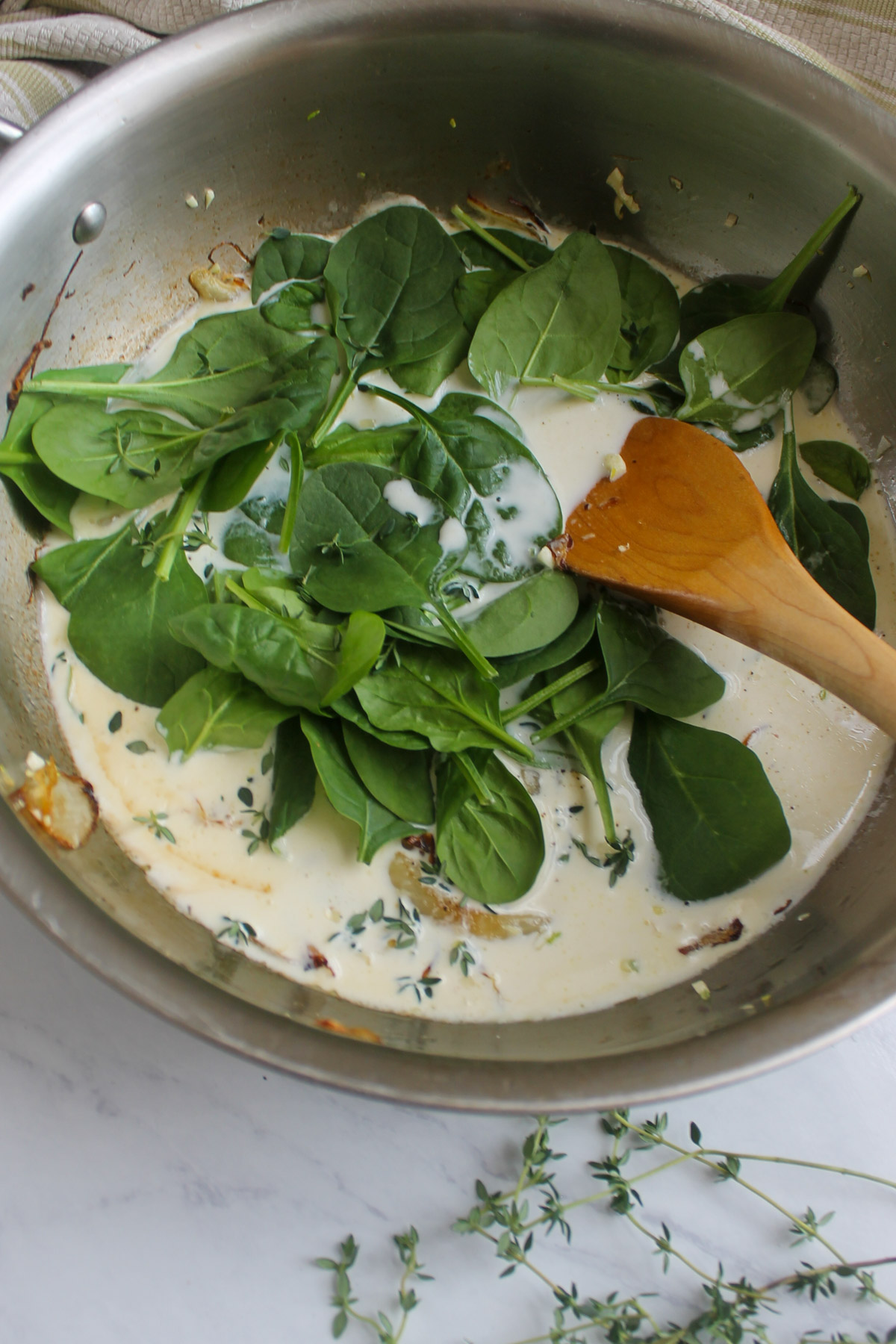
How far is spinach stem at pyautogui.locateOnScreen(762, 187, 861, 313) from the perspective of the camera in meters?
1.07

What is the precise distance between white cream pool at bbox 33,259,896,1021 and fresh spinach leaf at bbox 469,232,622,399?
30 cm

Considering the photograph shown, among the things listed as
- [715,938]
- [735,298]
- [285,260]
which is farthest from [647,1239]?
[285,260]

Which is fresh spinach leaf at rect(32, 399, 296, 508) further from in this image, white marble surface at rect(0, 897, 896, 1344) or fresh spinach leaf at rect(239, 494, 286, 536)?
white marble surface at rect(0, 897, 896, 1344)

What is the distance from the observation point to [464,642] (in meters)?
0.98

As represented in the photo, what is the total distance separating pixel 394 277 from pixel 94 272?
0.35m

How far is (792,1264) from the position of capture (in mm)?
974

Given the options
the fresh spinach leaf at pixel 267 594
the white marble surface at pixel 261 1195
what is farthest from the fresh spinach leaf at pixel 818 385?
the white marble surface at pixel 261 1195

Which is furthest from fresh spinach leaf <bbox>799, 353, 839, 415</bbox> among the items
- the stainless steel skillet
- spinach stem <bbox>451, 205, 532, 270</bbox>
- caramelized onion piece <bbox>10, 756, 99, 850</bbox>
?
caramelized onion piece <bbox>10, 756, 99, 850</bbox>

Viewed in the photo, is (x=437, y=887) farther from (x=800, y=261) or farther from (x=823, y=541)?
(x=800, y=261)

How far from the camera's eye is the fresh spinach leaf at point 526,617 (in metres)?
1.01

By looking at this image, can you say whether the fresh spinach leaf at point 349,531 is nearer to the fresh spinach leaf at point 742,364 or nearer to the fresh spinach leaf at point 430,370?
the fresh spinach leaf at point 430,370

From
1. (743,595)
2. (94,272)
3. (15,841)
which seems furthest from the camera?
(94,272)

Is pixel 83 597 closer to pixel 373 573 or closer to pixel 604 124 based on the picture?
pixel 373 573

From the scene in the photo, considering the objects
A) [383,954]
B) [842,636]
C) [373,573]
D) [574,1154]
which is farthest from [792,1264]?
[373,573]
